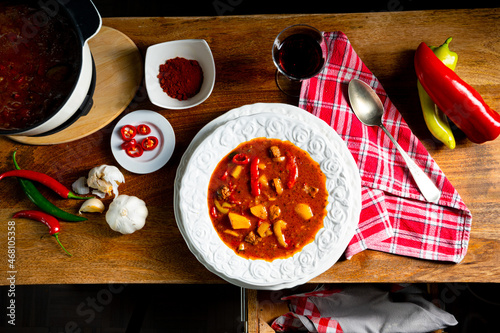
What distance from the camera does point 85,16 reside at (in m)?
1.58

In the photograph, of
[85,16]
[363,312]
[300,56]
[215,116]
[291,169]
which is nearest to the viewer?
[85,16]

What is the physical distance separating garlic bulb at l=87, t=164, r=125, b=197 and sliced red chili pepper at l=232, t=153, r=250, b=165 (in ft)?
2.13

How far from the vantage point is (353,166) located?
6.09 ft

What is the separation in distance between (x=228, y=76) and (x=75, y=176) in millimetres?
1040

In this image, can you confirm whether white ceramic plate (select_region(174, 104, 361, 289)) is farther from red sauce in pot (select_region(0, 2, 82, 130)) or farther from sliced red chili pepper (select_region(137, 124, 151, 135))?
red sauce in pot (select_region(0, 2, 82, 130))

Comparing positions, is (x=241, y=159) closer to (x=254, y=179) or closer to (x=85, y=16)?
(x=254, y=179)

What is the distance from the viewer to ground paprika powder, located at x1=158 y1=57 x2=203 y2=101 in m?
1.94

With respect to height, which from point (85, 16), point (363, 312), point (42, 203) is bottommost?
point (363, 312)

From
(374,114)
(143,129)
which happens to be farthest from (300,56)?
(143,129)

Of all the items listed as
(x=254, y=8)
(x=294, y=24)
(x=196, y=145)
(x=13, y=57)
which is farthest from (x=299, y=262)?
(x=254, y=8)

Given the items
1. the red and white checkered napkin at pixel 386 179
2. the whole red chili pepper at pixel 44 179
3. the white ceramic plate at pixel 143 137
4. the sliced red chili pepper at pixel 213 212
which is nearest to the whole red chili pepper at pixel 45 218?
the whole red chili pepper at pixel 44 179

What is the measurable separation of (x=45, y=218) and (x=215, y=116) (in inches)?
42.9

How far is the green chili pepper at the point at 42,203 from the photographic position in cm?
197

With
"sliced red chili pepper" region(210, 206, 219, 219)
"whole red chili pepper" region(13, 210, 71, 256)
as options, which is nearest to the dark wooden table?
"whole red chili pepper" region(13, 210, 71, 256)
